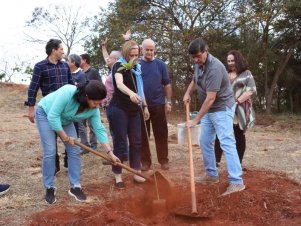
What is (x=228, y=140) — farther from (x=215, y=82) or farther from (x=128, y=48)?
(x=128, y=48)

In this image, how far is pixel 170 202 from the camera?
4.29 m

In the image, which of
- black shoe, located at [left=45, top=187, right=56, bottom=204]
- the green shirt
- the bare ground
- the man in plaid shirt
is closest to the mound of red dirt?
the bare ground

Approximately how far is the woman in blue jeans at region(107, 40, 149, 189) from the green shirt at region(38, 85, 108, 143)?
55cm

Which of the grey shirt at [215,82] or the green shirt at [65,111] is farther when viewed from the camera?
the grey shirt at [215,82]

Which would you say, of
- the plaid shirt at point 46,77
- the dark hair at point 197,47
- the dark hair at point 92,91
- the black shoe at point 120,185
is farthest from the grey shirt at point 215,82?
the plaid shirt at point 46,77

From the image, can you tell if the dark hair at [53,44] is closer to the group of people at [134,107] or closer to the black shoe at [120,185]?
the group of people at [134,107]

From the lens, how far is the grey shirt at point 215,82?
412cm

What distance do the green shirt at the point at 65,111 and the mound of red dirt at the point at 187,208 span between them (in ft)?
2.49

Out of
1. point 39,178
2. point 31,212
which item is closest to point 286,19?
point 39,178

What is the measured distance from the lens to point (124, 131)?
463 cm

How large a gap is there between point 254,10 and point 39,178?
1107 cm

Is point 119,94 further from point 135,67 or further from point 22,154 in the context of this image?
point 22,154

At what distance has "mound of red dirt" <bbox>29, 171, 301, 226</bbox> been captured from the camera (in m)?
3.70

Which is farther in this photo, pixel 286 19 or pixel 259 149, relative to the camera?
pixel 286 19
